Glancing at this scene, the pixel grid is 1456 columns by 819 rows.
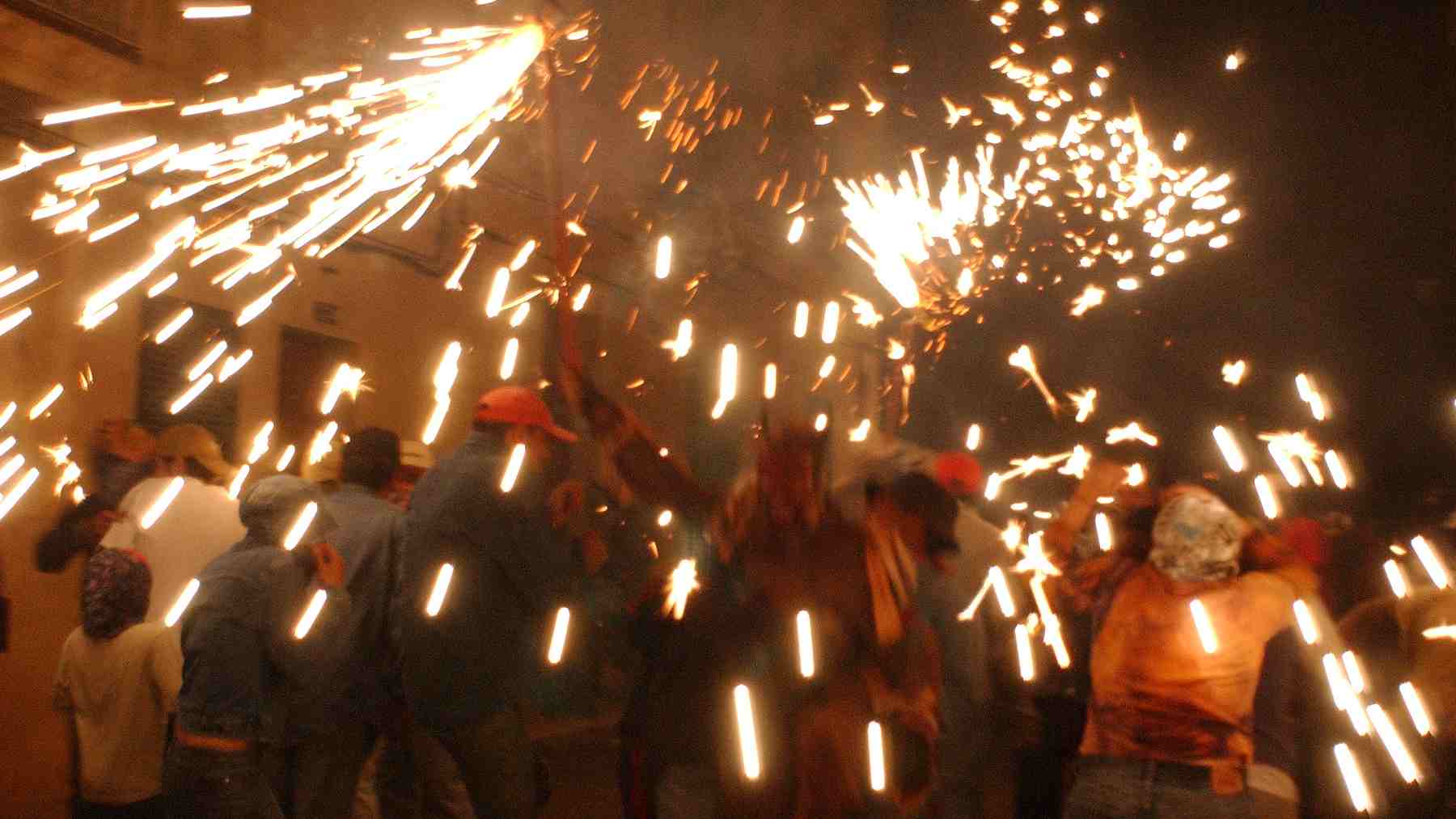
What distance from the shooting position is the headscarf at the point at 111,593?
517 centimetres

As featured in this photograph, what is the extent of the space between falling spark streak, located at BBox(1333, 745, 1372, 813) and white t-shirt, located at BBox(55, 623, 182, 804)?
4.54 m

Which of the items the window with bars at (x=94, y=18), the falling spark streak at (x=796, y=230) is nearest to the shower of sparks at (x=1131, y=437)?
the window with bars at (x=94, y=18)

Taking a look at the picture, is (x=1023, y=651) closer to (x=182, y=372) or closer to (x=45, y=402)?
(x=45, y=402)

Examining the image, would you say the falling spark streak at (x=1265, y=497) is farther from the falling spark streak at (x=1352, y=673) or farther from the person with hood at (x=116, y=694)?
the person with hood at (x=116, y=694)

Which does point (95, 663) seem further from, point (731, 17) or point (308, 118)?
point (731, 17)

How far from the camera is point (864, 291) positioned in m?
19.7

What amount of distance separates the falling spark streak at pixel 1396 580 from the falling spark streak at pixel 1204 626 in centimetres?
254

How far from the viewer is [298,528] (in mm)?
5203

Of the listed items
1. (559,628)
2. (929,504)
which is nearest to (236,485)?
(559,628)

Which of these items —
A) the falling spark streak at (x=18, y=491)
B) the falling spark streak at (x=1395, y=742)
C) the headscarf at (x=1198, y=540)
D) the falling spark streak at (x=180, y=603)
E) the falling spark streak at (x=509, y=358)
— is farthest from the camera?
the falling spark streak at (x=509, y=358)

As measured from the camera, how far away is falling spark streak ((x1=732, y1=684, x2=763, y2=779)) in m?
4.48

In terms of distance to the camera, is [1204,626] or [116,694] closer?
[1204,626]

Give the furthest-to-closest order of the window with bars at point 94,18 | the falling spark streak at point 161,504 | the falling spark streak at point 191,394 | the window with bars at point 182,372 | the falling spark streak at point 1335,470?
1. the falling spark streak at point 1335,470
2. the falling spark streak at point 191,394
3. the window with bars at point 182,372
4. the window with bars at point 94,18
5. the falling spark streak at point 161,504

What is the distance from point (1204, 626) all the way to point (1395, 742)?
2779 mm
